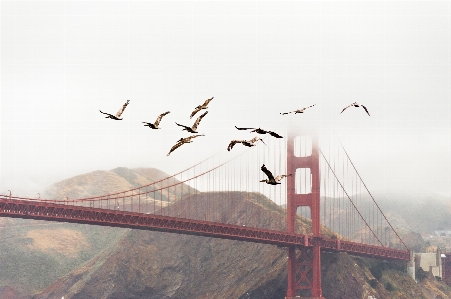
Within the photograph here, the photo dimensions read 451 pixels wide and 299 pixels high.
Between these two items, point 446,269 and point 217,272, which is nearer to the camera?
point 217,272

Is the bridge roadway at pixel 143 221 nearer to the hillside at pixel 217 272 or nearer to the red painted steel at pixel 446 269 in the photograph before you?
the hillside at pixel 217 272

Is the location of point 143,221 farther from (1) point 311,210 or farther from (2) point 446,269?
(2) point 446,269

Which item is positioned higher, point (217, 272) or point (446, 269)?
point (446, 269)

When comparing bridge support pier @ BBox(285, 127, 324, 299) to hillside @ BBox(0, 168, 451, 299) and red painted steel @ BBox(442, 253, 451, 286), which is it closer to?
hillside @ BBox(0, 168, 451, 299)

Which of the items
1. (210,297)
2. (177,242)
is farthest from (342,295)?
(177,242)

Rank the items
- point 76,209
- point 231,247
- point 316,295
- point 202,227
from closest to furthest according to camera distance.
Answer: point 76,209 < point 202,227 < point 316,295 < point 231,247

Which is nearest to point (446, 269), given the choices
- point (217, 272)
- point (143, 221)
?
point (217, 272)

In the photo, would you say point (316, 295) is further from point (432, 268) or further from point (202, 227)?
point (432, 268)

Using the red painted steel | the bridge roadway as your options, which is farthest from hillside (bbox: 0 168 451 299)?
the bridge roadway
